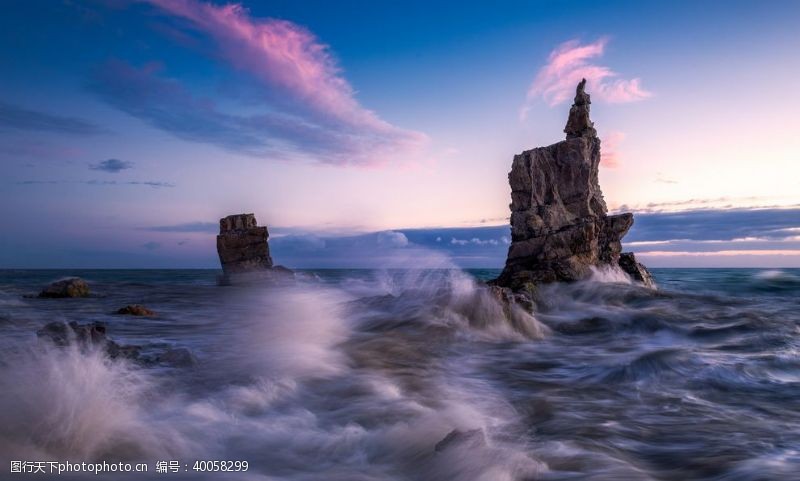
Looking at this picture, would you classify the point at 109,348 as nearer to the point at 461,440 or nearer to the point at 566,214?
the point at 461,440

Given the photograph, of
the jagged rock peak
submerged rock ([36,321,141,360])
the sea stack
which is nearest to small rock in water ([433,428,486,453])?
submerged rock ([36,321,141,360])

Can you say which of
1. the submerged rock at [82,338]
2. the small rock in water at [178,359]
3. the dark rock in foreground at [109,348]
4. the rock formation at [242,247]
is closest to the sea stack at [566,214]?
the small rock in water at [178,359]

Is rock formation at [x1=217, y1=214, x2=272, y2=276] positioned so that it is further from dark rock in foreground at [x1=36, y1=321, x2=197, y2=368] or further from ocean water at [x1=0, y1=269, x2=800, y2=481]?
dark rock in foreground at [x1=36, y1=321, x2=197, y2=368]

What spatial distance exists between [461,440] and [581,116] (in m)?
31.6

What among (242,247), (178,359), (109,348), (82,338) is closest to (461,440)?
(178,359)

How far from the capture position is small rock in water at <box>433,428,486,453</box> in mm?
5172

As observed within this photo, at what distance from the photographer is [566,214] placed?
30578 millimetres

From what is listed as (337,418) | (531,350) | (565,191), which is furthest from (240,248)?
(337,418)

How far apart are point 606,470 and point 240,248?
176 ft

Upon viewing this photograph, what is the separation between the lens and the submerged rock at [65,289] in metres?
28.1

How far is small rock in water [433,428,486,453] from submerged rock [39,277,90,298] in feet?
101

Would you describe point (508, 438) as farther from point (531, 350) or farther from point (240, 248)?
point (240, 248)

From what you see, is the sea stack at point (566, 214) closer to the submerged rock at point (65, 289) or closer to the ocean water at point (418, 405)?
the ocean water at point (418, 405)

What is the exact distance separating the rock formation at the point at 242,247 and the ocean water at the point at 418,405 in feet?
135
